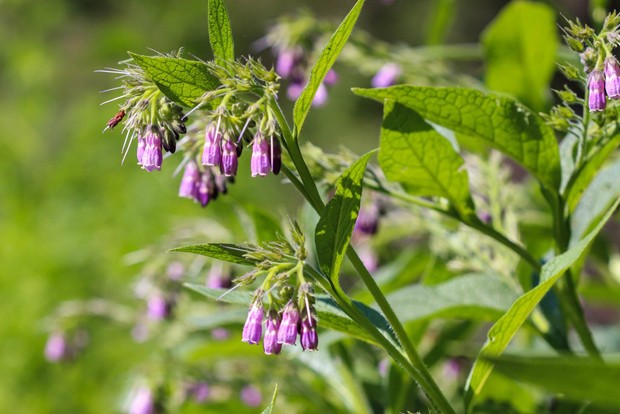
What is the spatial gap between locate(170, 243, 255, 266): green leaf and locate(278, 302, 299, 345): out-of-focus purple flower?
54mm

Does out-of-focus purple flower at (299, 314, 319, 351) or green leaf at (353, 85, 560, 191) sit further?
green leaf at (353, 85, 560, 191)

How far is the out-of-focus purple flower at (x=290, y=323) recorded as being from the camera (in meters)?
0.81

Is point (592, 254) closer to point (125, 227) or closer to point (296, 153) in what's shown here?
point (296, 153)

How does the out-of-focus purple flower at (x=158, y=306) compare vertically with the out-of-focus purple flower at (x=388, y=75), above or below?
below

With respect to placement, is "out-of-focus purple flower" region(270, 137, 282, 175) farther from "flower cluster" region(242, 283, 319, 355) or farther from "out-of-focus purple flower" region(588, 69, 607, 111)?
"out-of-focus purple flower" region(588, 69, 607, 111)

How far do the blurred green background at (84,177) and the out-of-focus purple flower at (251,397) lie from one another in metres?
0.35

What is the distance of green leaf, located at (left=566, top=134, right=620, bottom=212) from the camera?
944 mm

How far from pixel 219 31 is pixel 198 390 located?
87 cm

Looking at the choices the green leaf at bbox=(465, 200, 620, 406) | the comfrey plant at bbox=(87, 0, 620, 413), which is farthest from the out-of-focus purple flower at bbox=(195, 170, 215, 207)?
the green leaf at bbox=(465, 200, 620, 406)

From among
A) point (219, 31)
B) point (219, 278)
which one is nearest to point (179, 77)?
point (219, 31)

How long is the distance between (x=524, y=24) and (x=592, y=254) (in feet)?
1.47

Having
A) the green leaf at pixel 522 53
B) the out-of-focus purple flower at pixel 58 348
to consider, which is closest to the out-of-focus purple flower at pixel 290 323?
the green leaf at pixel 522 53

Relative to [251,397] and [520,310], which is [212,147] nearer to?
[520,310]

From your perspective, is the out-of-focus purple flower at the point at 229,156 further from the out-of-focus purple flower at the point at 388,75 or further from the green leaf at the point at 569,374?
the out-of-focus purple flower at the point at 388,75
